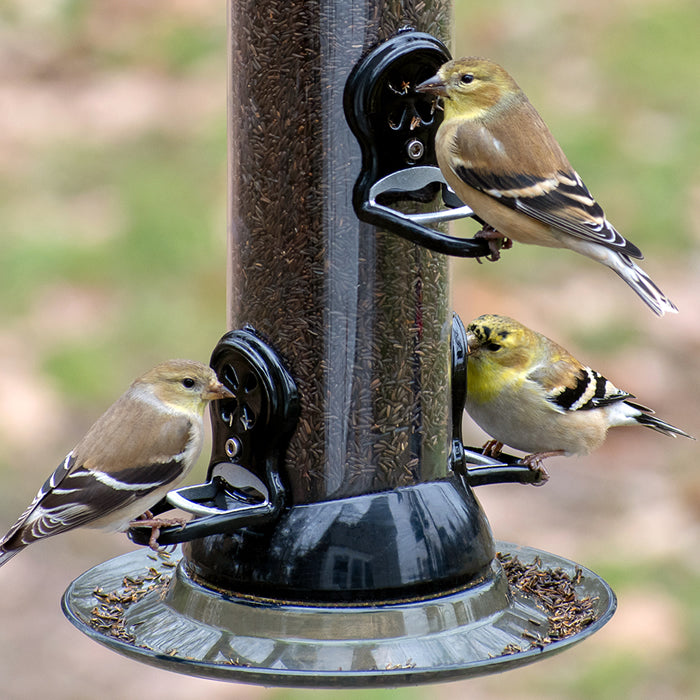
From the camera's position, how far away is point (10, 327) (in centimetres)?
739

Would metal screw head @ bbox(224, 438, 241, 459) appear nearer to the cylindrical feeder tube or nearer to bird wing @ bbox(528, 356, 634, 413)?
the cylindrical feeder tube

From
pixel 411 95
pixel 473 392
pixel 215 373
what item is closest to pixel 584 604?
pixel 473 392

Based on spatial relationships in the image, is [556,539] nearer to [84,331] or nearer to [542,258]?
[542,258]

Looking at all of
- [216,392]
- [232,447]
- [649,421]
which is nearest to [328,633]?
[232,447]

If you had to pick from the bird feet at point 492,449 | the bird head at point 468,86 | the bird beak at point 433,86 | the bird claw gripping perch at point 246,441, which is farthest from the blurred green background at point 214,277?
the bird beak at point 433,86

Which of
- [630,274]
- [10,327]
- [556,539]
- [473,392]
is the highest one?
[630,274]

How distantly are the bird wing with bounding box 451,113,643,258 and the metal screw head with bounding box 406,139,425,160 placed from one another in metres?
0.11

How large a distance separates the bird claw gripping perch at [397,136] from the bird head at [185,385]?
0.63 m

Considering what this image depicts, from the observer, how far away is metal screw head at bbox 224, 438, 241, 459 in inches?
154

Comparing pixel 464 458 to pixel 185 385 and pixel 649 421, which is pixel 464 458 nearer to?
pixel 185 385

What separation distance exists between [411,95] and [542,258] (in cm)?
441

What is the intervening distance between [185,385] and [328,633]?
842 mm

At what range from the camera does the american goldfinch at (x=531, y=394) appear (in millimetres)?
4426

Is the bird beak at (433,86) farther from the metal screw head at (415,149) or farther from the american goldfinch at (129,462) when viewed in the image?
the american goldfinch at (129,462)
